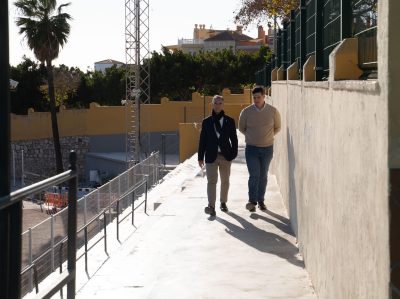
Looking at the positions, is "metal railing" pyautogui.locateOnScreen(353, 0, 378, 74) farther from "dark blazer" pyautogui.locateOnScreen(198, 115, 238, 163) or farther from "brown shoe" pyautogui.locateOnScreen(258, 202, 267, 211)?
"brown shoe" pyautogui.locateOnScreen(258, 202, 267, 211)

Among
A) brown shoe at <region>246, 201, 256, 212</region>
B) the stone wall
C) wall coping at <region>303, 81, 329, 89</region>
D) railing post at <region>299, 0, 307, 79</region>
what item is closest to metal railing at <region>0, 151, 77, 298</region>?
wall coping at <region>303, 81, 329, 89</region>

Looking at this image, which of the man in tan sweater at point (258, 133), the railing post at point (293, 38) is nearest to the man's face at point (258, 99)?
the man in tan sweater at point (258, 133)

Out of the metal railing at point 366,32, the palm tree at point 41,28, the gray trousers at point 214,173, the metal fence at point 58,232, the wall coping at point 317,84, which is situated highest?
the palm tree at point 41,28

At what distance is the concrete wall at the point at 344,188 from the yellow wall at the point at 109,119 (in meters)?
38.6

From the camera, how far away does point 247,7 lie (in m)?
34.9

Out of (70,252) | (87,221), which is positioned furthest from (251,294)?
(87,221)

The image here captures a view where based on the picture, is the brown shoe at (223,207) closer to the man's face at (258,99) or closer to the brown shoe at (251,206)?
the brown shoe at (251,206)

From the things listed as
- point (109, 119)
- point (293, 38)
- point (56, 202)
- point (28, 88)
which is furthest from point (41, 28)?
point (293, 38)

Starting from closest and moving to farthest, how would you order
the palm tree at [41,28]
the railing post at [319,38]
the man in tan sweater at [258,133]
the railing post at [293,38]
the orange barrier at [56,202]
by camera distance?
the railing post at [319,38]
the man in tan sweater at [258,133]
the railing post at [293,38]
the orange barrier at [56,202]
the palm tree at [41,28]

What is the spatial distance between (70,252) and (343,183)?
1.53m

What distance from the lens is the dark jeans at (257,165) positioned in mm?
10922

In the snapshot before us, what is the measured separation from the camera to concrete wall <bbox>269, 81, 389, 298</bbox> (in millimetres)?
3342

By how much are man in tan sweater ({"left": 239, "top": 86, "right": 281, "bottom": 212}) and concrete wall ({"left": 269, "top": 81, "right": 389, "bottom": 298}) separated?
255cm

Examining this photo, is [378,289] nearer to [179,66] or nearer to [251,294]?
[251,294]
